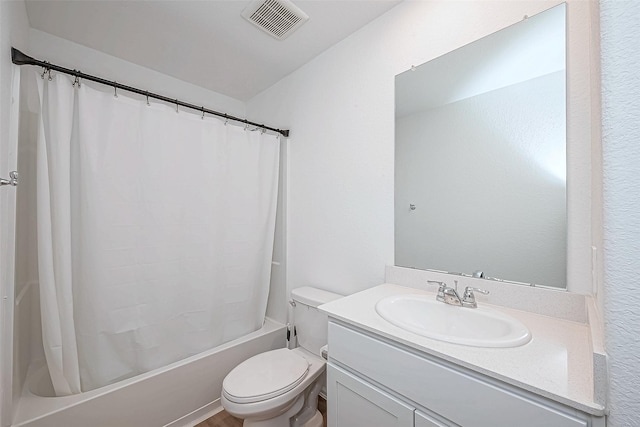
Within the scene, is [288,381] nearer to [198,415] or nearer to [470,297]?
[198,415]

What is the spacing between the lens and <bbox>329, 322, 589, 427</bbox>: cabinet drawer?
0.58 m

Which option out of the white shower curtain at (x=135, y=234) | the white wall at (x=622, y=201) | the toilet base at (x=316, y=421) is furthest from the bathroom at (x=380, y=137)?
the toilet base at (x=316, y=421)

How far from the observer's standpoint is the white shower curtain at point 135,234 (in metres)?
1.19

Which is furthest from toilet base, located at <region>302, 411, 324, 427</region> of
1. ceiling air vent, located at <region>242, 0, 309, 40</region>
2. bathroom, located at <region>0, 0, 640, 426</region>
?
ceiling air vent, located at <region>242, 0, 309, 40</region>

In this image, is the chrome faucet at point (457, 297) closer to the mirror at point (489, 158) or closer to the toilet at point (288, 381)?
the mirror at point (489, 158)

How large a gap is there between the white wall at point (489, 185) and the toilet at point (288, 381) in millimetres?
696

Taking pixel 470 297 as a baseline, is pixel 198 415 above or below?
below

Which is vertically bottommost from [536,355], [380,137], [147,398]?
[147,398]

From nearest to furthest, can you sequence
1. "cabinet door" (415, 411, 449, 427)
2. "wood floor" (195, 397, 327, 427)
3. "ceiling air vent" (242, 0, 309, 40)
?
"cabinet door" (415, 411, 449, 427) < "ceiling air vent" (242, 0, 309, 40) < "wood floor" (195, 397, 327, 427)

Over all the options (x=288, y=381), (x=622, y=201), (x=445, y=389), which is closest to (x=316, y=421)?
(x=288, y=381)

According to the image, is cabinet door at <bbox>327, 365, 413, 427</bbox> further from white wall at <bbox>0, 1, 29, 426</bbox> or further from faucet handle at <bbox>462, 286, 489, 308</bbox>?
white wall at <bbox>0, 1, 29, 426</bbox>

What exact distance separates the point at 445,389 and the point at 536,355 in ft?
0.86

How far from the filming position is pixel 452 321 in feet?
3.39

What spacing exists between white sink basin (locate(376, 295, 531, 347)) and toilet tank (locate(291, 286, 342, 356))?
57cm
